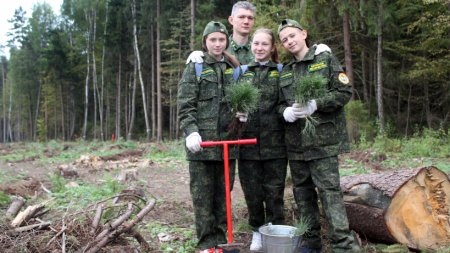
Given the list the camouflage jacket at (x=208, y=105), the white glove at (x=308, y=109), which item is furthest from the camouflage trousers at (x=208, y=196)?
the white glove at (x=308, y=109)

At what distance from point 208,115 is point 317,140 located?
1.13 metres

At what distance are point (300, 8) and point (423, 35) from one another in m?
6.16

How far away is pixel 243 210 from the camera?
5.62 metres

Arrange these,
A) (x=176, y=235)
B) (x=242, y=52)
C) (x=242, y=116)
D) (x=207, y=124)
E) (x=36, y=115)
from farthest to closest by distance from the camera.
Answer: (x=36, y=115) < (x=176, y=235) < (x=242, y=52) < (x=207, y=124) < (x=242, y=116)

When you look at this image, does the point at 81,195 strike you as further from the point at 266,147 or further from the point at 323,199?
the point at 323,199

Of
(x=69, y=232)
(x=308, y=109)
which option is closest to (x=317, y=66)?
(x=308, y=109)

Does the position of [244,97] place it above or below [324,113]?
above

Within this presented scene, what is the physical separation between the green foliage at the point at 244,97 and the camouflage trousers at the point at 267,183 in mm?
670

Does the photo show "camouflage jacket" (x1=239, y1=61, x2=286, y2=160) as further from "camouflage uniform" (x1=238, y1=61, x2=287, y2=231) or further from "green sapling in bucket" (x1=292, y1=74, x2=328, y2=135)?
"green sapling in bucket" (x1=292, y1=74, x2=328, y2=135)

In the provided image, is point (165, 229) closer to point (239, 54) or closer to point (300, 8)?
point (239, 54)

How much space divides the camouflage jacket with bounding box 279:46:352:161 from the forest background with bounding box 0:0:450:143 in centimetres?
807

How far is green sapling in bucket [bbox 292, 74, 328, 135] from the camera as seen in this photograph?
372 centimetres

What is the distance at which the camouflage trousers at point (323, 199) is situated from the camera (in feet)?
12.5

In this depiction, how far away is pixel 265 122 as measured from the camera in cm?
424
